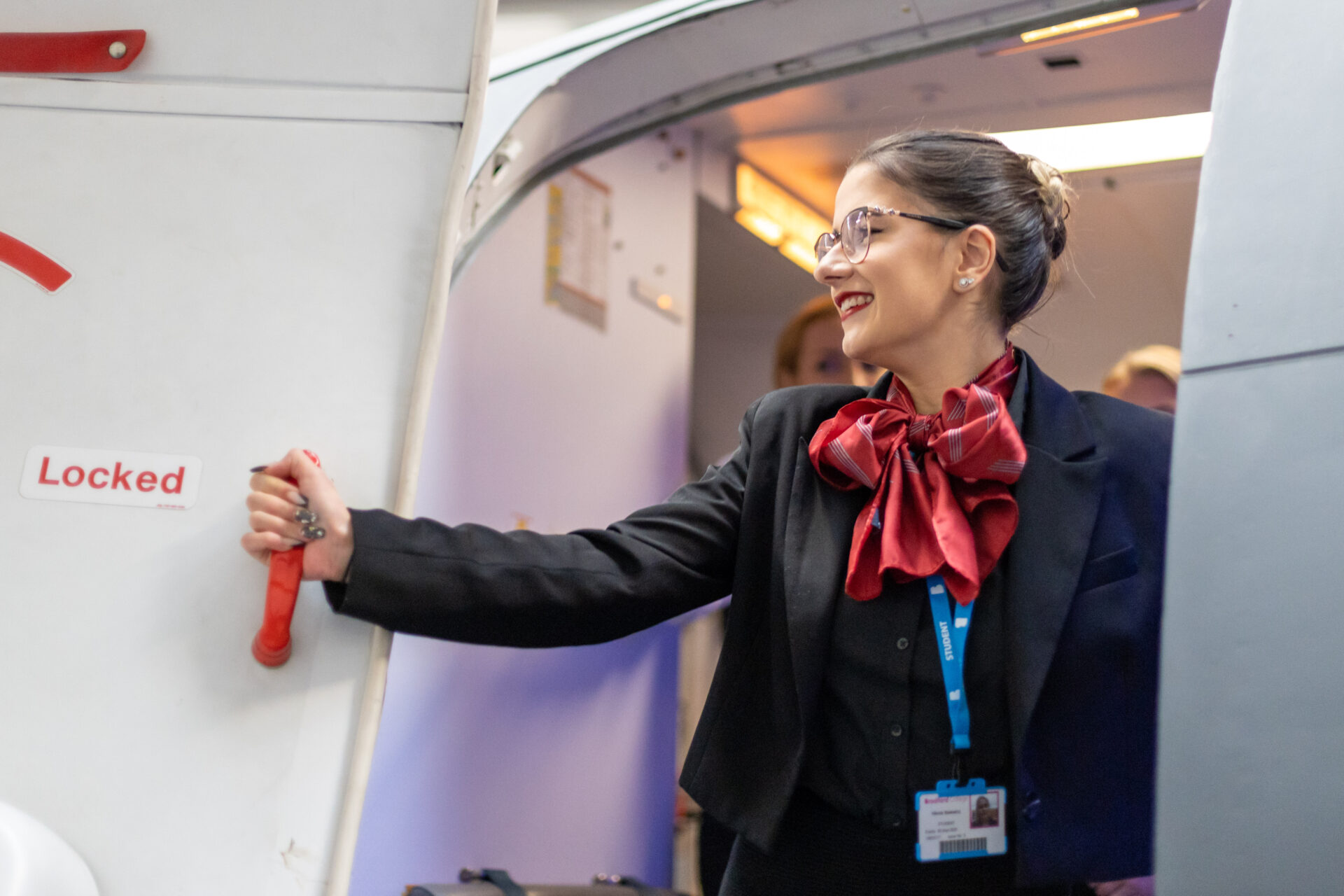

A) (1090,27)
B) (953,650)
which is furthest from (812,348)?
(953,650)

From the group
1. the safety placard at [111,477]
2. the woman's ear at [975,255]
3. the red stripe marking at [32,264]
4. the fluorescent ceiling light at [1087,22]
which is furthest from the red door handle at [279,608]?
the fluorescent ceiling light at [1087,22]

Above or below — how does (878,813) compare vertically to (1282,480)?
below

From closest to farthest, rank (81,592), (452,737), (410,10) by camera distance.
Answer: (81,592), (410,10), (452,737)

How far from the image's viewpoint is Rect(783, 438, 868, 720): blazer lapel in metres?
1.43

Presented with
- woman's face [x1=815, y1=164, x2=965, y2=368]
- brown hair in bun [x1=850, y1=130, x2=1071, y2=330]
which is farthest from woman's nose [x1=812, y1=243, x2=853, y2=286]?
brown hair in bun [x1=850, y1=130, x2=1071, y2=330]

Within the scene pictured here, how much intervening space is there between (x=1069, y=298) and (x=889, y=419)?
10.8 feet

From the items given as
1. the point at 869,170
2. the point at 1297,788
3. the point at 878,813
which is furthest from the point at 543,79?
the point at 1297,788

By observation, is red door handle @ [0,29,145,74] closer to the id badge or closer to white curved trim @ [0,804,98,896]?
white curved trim @ [0,804,98,896]

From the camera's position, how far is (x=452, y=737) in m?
2.51

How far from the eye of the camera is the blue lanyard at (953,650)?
1.39 meters

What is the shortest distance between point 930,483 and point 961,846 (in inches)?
16.8

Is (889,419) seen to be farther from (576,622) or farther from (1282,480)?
(1282,480)

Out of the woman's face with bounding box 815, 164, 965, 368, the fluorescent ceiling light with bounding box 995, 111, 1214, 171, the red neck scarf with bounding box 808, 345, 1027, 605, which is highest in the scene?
the fluorescent ceiling light with bounding box 995, 111, 1214, 171

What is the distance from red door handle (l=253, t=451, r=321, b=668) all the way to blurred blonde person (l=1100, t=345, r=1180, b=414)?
225 centimetres
